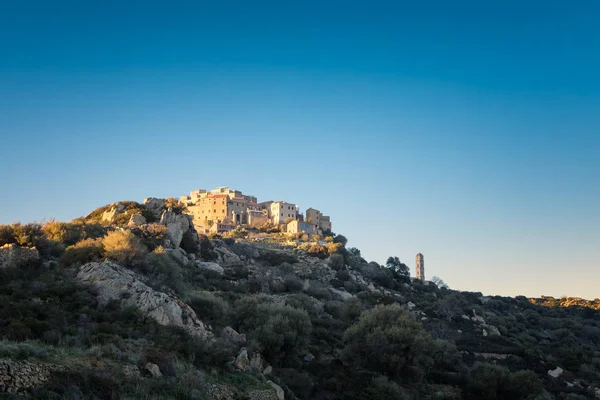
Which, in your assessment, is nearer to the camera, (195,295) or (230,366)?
(230,366)

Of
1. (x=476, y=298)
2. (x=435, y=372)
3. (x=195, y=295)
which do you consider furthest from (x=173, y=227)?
(x=476, y=298)

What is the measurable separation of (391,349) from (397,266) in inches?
1868

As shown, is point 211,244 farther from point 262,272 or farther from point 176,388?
point 176,388

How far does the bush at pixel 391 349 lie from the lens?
2591cm

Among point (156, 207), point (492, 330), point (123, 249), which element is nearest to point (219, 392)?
point (123, 249)

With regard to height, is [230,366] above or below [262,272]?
below

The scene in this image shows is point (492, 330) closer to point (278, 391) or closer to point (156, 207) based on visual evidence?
point (278, 391)

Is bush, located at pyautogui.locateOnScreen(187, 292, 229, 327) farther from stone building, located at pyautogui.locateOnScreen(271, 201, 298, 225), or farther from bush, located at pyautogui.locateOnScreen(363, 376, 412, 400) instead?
stone building, located at pyautogui.locateOnScreen(271, 201, 298, 225)

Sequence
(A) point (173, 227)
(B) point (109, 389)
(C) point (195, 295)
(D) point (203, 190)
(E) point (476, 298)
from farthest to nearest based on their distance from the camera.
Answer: (D) point (203, 190) < (E) point (476, 298) < (A) point (173, 227) < (C) point (195, 295) < (B) point (109, 389)

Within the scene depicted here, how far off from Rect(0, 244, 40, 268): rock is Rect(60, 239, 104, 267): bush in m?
1.35

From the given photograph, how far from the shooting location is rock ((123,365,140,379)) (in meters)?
13.9

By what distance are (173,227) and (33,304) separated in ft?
83.8

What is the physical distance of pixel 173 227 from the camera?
143ft

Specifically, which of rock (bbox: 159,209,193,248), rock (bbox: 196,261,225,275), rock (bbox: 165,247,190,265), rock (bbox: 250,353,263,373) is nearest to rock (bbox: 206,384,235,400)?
rock (bbox: 250,353,263,373)
